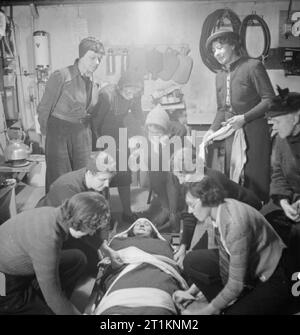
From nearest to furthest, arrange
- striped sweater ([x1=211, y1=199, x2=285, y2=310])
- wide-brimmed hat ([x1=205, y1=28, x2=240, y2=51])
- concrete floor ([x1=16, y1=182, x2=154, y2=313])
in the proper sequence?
striped sweater ([x1=211, y1=199, x2=285, y2=310]), wide-brimmed hat ([x1=205, y1=28, x2=240, y2=51]), concrete floor ([x1=16, y1=182, x2=154, y2=313])

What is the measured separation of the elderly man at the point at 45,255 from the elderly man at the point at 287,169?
80cm

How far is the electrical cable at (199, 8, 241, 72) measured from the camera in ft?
6.18

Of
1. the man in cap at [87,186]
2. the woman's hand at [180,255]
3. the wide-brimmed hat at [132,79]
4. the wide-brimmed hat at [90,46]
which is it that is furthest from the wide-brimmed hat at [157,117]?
the woman's hand at [180,255]

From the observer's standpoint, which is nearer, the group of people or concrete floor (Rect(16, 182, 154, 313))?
the group of people

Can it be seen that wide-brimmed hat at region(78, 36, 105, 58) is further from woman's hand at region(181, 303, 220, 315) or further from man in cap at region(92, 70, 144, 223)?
woman's hand at region(181, 303, 220, 315)

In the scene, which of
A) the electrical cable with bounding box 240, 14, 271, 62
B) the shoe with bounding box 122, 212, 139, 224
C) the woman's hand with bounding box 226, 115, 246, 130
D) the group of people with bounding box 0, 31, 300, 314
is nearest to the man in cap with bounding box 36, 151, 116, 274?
the group of people with bounding box 0, 31, 300, 314

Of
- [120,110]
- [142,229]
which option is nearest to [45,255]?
[142,229]

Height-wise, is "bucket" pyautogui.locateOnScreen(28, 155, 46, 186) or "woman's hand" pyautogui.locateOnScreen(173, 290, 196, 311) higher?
"bucket" pyautogui.locateOnScreen(28, 155, 46, 186)

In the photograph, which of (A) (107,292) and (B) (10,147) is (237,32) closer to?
(B) (10,147)

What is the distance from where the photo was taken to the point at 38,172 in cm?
202

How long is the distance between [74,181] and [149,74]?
2.00ft

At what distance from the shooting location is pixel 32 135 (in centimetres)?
201

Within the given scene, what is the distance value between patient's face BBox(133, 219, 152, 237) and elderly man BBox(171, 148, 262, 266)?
166 millimetres

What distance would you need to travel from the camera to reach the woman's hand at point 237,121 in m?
1.92
